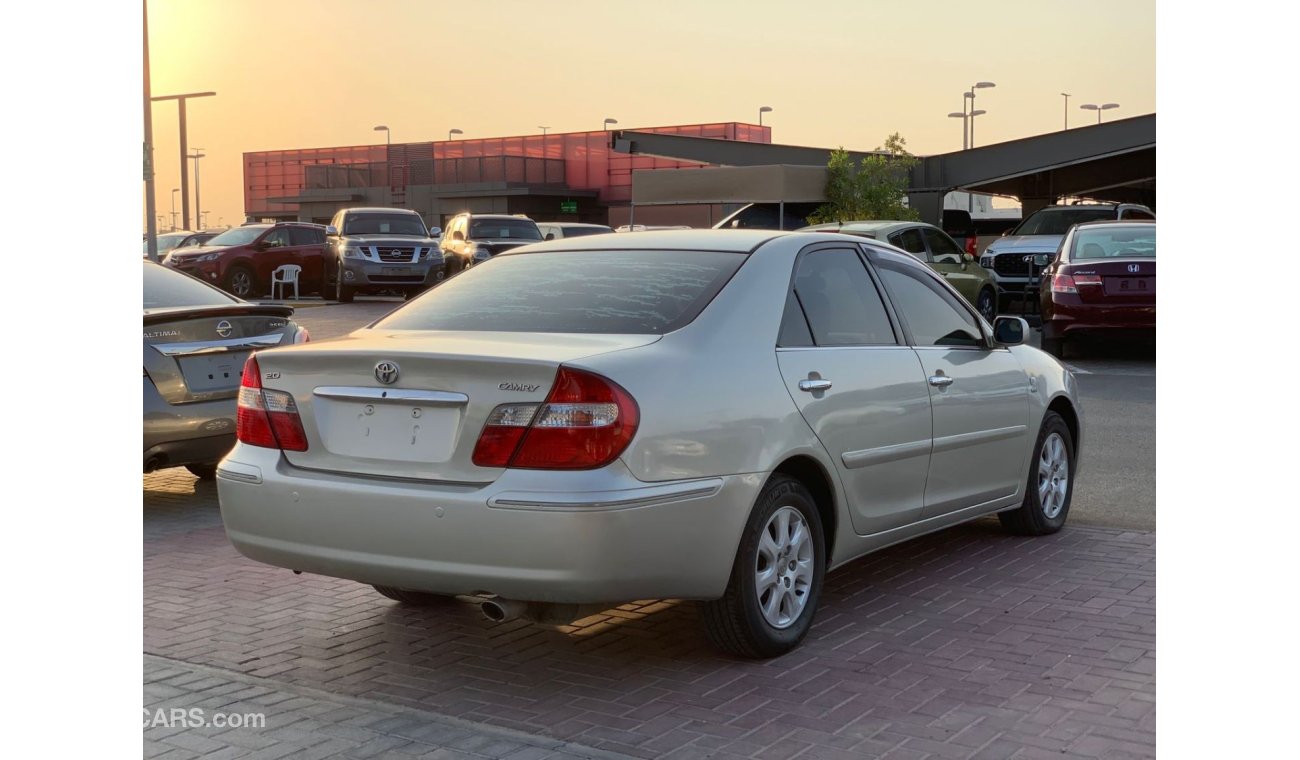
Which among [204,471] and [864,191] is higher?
[864,191]

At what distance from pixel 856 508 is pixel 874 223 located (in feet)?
46.6

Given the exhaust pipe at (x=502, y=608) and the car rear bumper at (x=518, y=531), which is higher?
the car rear bumper at (x=518, y=531)

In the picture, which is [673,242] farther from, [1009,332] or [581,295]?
[1009,332]

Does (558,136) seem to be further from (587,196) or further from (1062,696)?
(1062,696)

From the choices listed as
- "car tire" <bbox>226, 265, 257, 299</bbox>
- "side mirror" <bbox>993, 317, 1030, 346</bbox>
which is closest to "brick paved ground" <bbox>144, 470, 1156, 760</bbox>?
"side mirror" <bbox>993, 317, 1030, 346</bbox>

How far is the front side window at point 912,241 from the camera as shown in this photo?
19547 mm

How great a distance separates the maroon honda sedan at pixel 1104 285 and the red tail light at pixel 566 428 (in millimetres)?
12697

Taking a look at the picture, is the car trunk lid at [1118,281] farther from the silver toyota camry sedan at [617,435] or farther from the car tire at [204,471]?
the silver toyota camry sedan at [617,435]

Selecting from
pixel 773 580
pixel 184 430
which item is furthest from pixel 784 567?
pixel 184 430

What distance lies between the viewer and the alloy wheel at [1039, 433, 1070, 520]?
7.36m

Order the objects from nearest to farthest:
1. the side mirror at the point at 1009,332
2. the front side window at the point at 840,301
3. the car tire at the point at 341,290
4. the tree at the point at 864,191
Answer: the front side window at the point at 840,301 < the side mirror at the point at 1009,332 < the car tire at the point at 341,290 < the tree at the point at 864,191

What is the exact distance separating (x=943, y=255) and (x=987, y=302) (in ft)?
4.94

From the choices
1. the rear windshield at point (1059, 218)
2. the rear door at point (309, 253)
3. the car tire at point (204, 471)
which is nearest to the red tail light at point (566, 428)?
the car tire at point (204, 471)

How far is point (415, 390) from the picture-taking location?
15.6 ft
